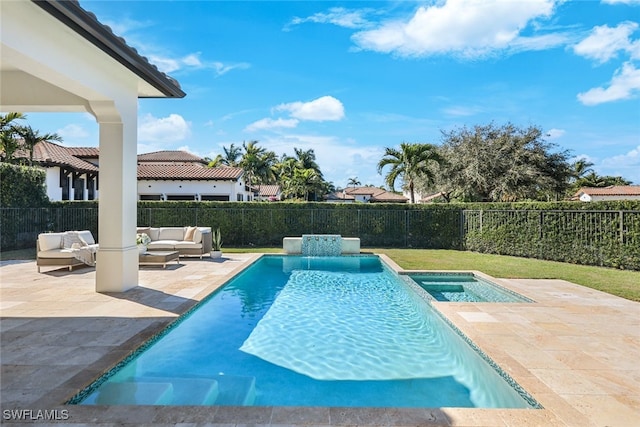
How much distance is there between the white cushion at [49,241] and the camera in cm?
1009

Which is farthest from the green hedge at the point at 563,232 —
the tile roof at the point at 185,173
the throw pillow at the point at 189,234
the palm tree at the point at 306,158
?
the palm tree at the point at 306,158

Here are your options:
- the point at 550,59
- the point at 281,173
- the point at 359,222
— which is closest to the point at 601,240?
the point at 550,59

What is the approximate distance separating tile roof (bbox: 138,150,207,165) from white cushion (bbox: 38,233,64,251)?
30.9 meters

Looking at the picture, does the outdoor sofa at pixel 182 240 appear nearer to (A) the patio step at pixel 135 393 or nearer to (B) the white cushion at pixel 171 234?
(B) the white cushion at pixel 171 234

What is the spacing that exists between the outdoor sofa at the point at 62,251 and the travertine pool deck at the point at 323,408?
127 centimetres

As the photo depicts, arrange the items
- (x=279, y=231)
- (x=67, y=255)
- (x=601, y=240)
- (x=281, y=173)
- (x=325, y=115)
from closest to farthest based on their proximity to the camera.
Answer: (x=67, y=255) → (x=601, y=240) → (x=279, y=231) → (x=325, y=115) → (x=281, y=173)

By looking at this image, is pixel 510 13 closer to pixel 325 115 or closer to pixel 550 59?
pixel 550 59

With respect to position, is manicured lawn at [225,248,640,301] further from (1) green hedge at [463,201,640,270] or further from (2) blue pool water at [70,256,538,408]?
(2) blue pool water at [70,256,538,408]

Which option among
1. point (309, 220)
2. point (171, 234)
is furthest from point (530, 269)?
point (171, 234)

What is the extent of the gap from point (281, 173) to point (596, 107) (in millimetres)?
36723

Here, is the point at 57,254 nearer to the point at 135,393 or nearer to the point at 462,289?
the point at 135,393

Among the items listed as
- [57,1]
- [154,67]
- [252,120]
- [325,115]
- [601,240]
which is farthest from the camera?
[252,120]

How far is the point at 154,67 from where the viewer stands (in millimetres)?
6508

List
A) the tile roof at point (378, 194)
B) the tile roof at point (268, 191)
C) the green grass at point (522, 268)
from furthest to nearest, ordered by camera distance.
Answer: the tile roof at point (378, 194)
the tile roof at point (268, 191)
the green grass at point (522, 268)
